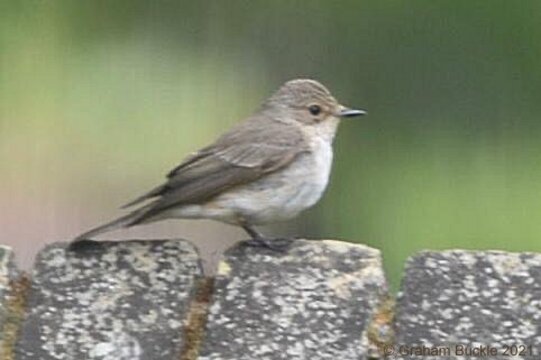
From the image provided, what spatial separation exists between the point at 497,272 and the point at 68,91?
5.18 m

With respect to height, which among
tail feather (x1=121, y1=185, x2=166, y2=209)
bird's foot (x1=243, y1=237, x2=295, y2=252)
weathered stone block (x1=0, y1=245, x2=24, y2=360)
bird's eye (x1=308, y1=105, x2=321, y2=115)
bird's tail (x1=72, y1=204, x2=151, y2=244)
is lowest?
weathered stone block (x1=0, y1=245, x2=24, y2=360)

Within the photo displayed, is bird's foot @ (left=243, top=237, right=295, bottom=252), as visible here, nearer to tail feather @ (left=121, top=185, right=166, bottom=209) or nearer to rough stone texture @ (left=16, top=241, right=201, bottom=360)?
rough stone texture @ (left=16, top=241, right=201, bottom=360)

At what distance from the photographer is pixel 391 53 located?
9.50 meters

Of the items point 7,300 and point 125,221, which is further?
point 125,221

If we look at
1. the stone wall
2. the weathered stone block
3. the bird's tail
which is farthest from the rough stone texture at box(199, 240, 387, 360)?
the bird's tail

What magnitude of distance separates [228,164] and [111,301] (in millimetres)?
1297

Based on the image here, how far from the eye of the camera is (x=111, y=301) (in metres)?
4.36

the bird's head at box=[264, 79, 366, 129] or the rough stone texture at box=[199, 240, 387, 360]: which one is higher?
the bird's head at box=[264, 79, 366, 129]

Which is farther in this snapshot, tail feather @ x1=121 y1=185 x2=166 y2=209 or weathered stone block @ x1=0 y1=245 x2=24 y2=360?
tail feather @ x1=121 y1=185 x2=166 y2=209

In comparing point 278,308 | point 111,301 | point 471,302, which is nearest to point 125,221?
point 111,301

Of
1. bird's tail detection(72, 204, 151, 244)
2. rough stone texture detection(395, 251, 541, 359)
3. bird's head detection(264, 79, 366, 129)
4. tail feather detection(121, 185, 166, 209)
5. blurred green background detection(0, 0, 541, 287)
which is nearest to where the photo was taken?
rough stone texture detection(395, 251, 541, 359)

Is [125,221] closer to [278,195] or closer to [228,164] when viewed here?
[228,164]

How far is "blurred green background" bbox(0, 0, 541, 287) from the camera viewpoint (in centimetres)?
858

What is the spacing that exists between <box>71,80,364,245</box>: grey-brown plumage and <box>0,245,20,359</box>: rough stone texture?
0.75 m
